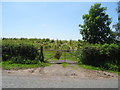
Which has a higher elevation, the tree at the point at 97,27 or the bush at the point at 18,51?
the tree at the point at 97,27

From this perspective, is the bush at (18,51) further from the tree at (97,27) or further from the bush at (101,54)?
the tree at (97,27)

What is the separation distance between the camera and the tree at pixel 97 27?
2109 cm

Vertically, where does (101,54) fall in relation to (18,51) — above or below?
below

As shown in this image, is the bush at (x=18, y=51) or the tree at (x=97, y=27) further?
the tree at (x=97, y=27)

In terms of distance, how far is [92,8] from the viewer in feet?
74.1

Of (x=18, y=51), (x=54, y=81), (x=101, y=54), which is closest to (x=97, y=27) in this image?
(x=101, y=54)

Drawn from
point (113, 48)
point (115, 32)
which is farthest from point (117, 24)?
point (113, 48)

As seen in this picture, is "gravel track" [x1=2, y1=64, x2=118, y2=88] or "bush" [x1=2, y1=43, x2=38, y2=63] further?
"bush" [x1=2, y1=43, x2=38, y2=63]

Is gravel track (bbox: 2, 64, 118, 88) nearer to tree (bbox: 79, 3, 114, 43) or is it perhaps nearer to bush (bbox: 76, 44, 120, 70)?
bush (bbox: 76, 44, 120, 70)

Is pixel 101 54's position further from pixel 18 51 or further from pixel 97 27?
pixel 97 27

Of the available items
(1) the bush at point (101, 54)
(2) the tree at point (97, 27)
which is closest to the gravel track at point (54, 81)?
(1) the bush at point (101, 54)

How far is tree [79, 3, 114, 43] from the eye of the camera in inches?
830

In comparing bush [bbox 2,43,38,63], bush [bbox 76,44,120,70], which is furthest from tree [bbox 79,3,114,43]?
bush [bbox 2,43,38,63]

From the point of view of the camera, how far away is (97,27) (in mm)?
21062
